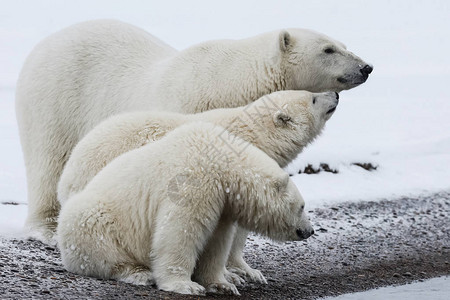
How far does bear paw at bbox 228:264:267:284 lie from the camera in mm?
4899

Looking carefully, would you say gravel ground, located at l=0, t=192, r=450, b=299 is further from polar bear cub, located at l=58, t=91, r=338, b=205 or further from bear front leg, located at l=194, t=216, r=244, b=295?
polar bear cub, located at l=58, t=91, r=338, b=205

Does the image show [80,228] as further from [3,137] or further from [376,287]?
[3,137]

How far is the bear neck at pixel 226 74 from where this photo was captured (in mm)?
5457

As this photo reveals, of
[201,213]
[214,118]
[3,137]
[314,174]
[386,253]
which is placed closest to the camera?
[201,213]

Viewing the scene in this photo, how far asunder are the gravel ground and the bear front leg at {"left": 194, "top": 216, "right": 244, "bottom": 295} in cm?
10

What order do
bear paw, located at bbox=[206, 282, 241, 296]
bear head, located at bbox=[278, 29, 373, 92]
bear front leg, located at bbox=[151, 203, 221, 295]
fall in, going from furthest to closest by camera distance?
bear head, located at bbox=[278, 29, 373, 92] < bear paw, located at bbox=[206, 282, 241, 296] < bear front leg, located at bbox=[151, 203, 221, 295]

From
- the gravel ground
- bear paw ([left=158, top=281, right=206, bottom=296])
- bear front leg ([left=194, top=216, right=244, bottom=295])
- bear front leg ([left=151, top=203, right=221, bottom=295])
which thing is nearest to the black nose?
the gravel ground

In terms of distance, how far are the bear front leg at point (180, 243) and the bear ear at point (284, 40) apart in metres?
1.86

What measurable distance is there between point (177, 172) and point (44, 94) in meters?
2.41

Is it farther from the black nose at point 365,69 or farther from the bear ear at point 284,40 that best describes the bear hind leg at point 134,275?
the black nose at point 365,69

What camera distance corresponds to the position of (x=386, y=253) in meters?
5.96

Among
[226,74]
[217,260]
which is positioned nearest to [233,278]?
[217,260]

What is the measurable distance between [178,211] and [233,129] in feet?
2.98

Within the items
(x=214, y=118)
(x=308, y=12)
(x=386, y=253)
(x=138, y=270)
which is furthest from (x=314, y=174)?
(x=308, y=12)
